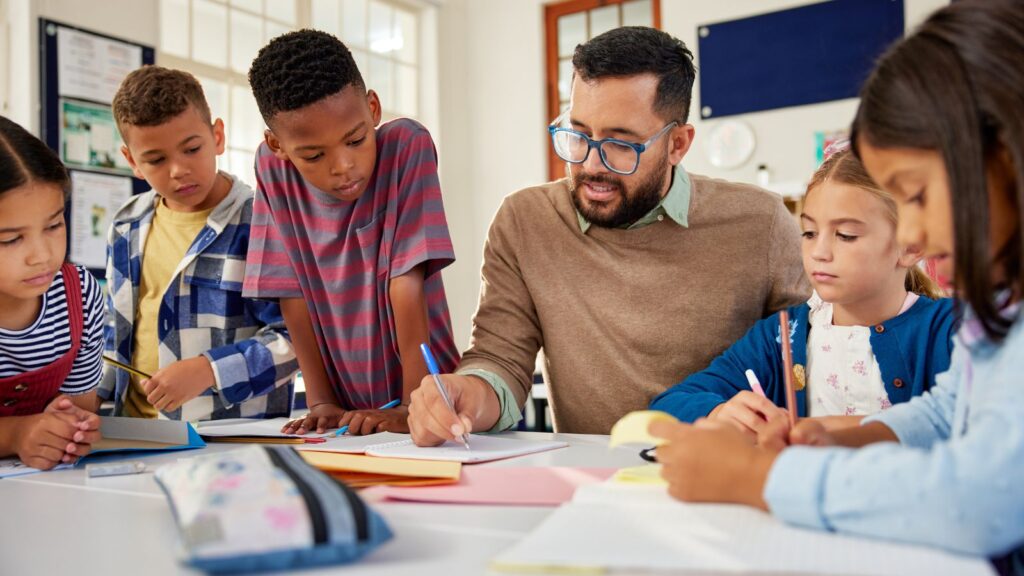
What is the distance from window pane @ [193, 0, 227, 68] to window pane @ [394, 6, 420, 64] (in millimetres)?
1484

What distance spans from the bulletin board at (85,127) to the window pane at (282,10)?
138cm

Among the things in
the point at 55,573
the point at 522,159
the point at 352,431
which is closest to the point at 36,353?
the point at 352,431

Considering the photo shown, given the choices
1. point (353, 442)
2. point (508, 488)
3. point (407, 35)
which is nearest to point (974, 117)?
point (508, 488)

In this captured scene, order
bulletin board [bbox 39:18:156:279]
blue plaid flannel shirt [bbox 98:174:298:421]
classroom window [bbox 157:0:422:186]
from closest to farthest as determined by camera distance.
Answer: blue plaid flannel shirt [bbox 98:174:298:421] < bulletin board [bbox 39:18:156:279] < classroom window [bbox 157:0:422:186]

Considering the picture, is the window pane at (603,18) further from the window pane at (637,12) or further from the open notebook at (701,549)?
the open notebook at (701,549)

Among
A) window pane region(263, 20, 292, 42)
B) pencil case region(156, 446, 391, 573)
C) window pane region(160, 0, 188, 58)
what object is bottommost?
pencil case region(156, 446, 391, 573)

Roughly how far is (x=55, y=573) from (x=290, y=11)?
487cm

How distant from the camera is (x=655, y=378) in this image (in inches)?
62.5

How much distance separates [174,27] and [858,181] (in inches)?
155

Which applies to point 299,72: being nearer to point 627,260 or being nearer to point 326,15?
point 627,260

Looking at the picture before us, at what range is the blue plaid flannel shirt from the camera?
69.4 inches

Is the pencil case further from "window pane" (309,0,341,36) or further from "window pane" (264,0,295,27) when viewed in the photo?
"window pane" (309,0,341,36)

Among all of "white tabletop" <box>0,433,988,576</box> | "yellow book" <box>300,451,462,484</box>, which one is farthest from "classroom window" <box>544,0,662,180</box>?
"white tabletop" <box>0,433,988,576</box>

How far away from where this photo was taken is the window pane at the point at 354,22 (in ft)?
17.9
